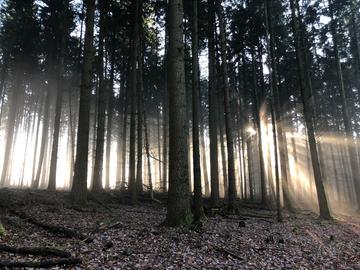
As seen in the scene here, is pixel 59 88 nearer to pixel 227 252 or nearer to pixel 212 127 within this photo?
pixel 212 127

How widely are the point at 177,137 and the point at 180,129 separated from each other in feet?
0.90

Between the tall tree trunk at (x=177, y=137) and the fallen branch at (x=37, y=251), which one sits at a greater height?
the tall tree trunk at (x=177, y=137)

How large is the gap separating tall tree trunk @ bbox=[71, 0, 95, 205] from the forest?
0.05 metres

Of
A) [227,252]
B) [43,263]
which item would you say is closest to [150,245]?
[227,252]

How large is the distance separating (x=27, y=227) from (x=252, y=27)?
65.6 feet

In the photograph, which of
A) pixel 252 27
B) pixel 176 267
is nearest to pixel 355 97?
pixel 252 27

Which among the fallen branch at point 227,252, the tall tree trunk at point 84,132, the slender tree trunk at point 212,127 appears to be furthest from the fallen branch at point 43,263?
the slender tree trunk at point 212,127

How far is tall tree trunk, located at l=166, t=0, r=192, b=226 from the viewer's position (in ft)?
29.2

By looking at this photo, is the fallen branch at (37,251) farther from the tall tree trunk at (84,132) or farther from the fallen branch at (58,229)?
the tall tree trunk at (84,132)

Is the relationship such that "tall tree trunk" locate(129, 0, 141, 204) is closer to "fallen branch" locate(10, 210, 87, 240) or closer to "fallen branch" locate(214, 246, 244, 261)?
"fallen branch" locate(10, 210, 87, 240)

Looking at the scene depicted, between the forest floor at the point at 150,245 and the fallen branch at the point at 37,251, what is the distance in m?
0.02

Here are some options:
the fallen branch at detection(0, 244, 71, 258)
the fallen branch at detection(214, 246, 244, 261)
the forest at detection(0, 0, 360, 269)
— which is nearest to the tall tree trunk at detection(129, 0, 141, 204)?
the forest at detection(0, 0, 360, 269)

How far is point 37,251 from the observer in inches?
218

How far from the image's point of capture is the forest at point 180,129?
7.27m
